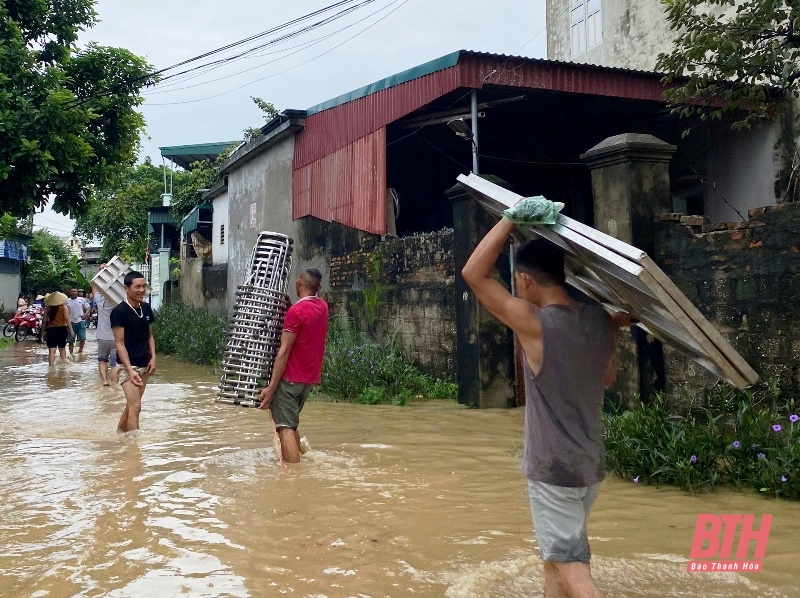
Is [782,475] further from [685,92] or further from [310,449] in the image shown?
[685,92]

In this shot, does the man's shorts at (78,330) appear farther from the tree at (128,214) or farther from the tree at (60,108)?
the tree at (128,214)

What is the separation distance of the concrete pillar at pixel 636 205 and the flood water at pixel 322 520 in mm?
1216

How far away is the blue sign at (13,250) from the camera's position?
110ft

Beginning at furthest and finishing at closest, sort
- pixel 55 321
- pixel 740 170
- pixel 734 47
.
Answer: pixel 55 321, pixel 740 170, pixel 734 47

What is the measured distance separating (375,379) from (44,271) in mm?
34529

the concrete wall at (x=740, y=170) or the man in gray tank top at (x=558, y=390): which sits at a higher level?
the concrete wall at (x=740, y=170)

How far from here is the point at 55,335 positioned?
15086mm

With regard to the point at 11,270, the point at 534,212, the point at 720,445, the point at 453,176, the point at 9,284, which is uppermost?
the point at 11,270

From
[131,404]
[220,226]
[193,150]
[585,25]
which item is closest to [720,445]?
[131,404]

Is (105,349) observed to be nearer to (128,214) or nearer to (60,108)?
(60,108)

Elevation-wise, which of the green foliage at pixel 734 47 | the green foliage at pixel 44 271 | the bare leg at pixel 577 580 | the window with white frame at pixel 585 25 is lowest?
the bare leg at pixel 577 580

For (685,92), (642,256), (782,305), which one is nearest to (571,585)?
(642,256)

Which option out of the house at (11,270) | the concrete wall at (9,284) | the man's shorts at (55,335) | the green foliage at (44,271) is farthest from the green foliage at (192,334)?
the green foliage at (44,271)

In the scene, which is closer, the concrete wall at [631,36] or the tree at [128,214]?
the concrete wall at [631,36]
